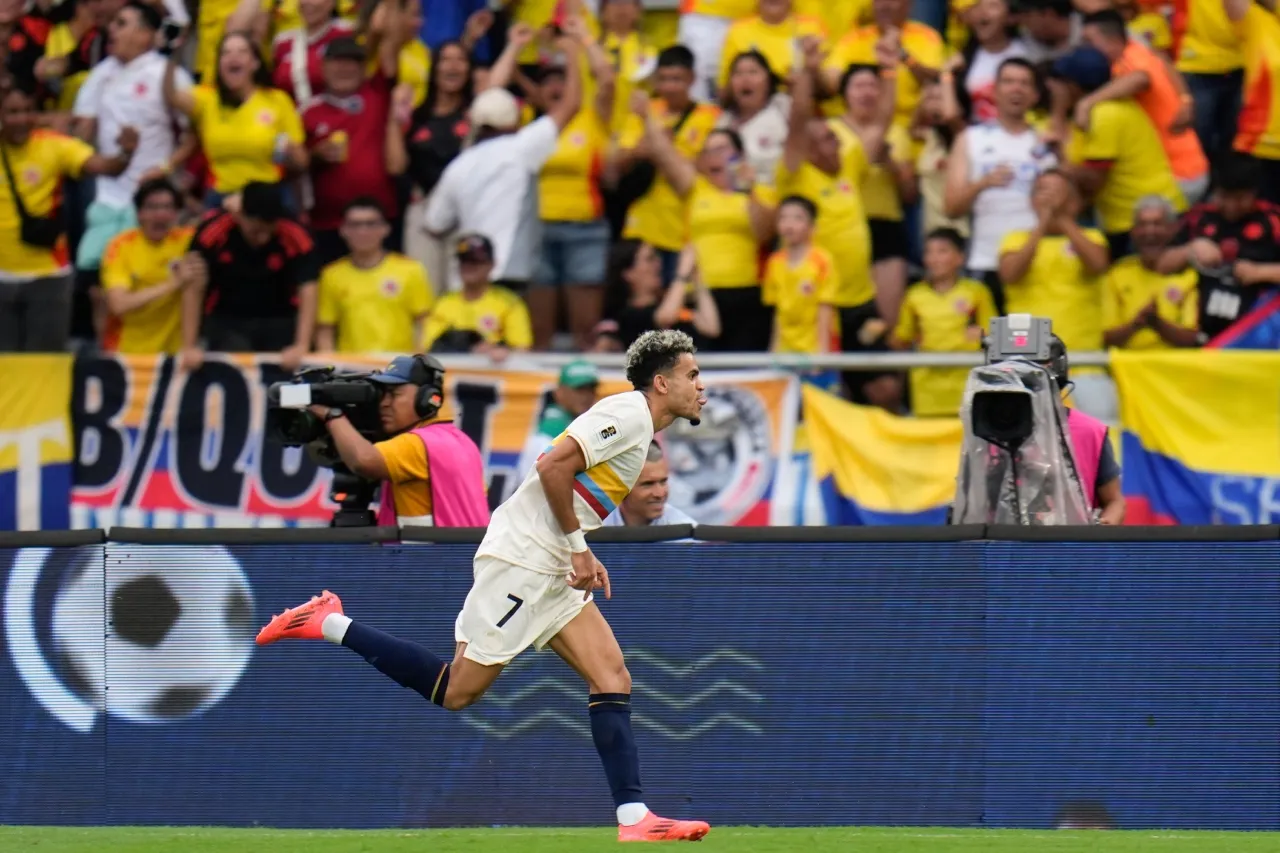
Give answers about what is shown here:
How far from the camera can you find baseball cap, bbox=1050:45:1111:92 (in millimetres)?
11602

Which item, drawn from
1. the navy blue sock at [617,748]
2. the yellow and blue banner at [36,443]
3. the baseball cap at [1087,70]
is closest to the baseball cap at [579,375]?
the yellow and blue banner at [36,443]

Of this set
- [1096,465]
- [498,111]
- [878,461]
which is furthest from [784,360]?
[1096,465]

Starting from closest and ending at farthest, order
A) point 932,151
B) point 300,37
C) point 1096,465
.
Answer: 1. point 1096,465
2. point 932,151
3. point 300,37

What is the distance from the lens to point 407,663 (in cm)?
696

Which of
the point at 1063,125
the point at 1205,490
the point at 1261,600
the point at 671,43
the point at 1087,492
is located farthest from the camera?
the point at 671,43

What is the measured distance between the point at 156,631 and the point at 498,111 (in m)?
4.91

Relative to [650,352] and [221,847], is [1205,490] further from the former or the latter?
[221,847]

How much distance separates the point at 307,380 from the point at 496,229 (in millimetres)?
4081

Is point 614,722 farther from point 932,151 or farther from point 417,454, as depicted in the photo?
point 932,151

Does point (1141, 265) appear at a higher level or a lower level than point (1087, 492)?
higher

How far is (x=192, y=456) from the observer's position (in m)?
11.6

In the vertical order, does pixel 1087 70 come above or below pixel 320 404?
above

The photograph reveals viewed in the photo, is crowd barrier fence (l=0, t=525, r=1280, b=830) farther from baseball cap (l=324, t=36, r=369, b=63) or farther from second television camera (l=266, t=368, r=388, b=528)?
baseball cap (l=324, t=36, r=369, b=63)

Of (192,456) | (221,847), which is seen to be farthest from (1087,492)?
(192,456)
